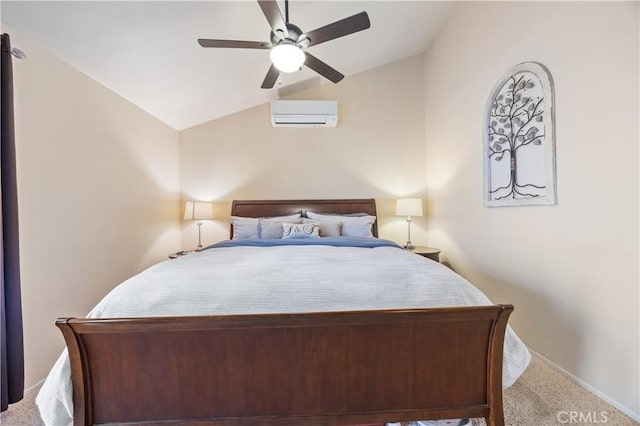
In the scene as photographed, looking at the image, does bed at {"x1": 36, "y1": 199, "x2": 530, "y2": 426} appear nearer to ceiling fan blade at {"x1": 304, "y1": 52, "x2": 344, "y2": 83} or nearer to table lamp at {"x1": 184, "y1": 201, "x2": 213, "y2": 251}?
ceiling fan blade at {"x1": 304, "y1": 52, "x2": 344, "y2": 83}

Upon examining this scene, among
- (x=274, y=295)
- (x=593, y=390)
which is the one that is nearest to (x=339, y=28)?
(x=274, y=295)

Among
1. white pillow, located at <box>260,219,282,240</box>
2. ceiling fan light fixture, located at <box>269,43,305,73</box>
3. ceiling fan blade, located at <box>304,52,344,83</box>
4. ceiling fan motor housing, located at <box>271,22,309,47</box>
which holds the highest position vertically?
ceiling fan motor housing, located at <box>271,22,309,47</box>

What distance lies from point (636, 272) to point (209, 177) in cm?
393

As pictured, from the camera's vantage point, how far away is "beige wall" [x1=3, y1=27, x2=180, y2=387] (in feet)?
5.88

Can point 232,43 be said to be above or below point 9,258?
above

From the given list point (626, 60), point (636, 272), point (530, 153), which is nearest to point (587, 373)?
point (636, 272)

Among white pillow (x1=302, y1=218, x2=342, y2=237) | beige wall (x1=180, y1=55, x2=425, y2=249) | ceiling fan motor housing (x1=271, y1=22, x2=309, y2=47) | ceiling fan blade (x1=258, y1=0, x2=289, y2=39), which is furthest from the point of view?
beige wall (x1=180, y1=55, x2=425, y2=249)

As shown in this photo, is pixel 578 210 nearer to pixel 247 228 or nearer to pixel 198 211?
pixel 247 228

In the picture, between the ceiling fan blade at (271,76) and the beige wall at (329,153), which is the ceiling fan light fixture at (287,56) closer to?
the ceiling fan blade at (271,76)

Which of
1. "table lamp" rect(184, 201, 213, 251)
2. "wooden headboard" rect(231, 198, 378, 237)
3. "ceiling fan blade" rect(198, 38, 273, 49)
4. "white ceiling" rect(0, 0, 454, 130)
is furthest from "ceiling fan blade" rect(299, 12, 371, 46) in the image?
"table lamp" rect(184, 201, 213, 251)

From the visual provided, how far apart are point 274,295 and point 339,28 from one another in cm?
171

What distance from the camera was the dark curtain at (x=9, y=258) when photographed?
1.50m

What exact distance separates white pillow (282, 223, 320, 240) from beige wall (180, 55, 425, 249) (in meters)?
0.81

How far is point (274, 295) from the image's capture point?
129cm
